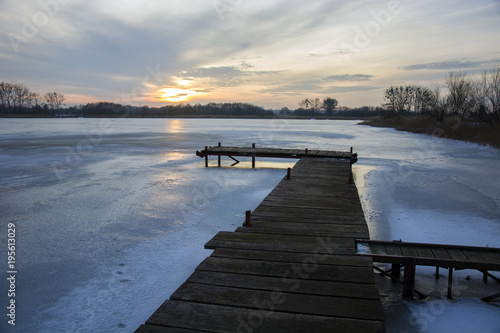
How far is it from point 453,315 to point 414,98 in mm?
84405

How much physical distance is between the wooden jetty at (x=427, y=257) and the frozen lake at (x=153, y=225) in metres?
0.28

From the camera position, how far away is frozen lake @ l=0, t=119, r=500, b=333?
3.82 meters

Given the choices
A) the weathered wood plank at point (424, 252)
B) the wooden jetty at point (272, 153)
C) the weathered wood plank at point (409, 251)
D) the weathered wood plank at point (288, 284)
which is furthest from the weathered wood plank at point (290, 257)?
the wooden jetty at point (272, 153)

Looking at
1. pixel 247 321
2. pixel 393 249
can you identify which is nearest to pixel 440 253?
pixel 393 249

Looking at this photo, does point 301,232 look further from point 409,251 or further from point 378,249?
point 409,251

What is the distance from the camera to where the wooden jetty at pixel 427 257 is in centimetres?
416

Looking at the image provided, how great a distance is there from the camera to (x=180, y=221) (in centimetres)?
678

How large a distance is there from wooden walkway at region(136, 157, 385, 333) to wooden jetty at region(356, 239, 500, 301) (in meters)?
0.40

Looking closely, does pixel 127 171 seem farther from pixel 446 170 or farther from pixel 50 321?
pixel 446 170

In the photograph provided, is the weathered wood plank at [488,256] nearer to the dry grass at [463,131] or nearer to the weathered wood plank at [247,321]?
the weathered wood plank at [247,321]

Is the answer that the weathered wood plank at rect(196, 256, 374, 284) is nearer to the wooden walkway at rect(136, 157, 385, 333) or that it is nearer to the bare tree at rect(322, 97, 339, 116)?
the wooden walkway at rect(136, 157, 385, 333)

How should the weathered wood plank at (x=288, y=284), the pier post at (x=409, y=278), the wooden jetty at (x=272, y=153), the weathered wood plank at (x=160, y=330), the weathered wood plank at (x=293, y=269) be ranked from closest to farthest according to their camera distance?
the weathered wood plank at (x=160, y=330), the weathered wood plank at (x=288, y=284), the weathered wood plank at (x=293, y=269), the pier post at (x=409, y=278), the wooden jetty at (x=272, y=153)

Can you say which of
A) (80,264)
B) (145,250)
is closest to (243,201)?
(145,250)

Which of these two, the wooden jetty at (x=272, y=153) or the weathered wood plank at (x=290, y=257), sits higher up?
the wooden jetty at (x=272, y=153)
